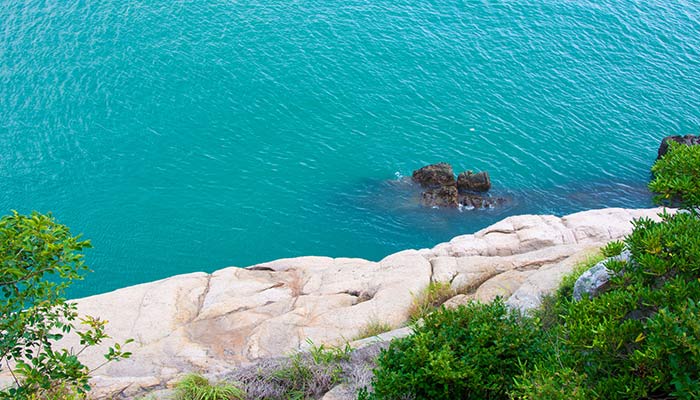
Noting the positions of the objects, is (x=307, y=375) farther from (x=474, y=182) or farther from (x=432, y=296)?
(x=474, y=182)

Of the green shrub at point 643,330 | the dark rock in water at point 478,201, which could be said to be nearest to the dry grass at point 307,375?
the green shrub at point 643,330

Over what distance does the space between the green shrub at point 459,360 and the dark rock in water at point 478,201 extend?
94.2 feet

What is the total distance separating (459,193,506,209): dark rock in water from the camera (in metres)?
41.8

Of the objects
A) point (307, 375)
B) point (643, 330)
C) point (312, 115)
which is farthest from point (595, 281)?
point (312, 115)

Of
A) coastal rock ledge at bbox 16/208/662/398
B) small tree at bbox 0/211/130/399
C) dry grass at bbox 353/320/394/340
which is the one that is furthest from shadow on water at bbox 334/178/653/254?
small tree at bbox 0/211/130/399

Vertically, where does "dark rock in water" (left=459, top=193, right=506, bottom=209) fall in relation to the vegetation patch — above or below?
above

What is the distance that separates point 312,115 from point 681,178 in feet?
124

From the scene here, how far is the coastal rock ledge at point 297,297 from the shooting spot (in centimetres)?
2238

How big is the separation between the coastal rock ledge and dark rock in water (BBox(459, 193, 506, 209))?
1020 centimetres

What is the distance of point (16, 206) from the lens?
38.4 meters

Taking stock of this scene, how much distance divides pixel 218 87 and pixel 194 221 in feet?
46.1

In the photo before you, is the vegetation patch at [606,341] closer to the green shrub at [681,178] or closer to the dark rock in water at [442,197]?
the green shrub at [681,178]

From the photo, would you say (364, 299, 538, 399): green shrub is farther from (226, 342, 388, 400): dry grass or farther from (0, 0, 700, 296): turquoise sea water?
(0, 0, 700, 296): turquoise sea water

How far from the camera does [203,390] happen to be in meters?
15.9
